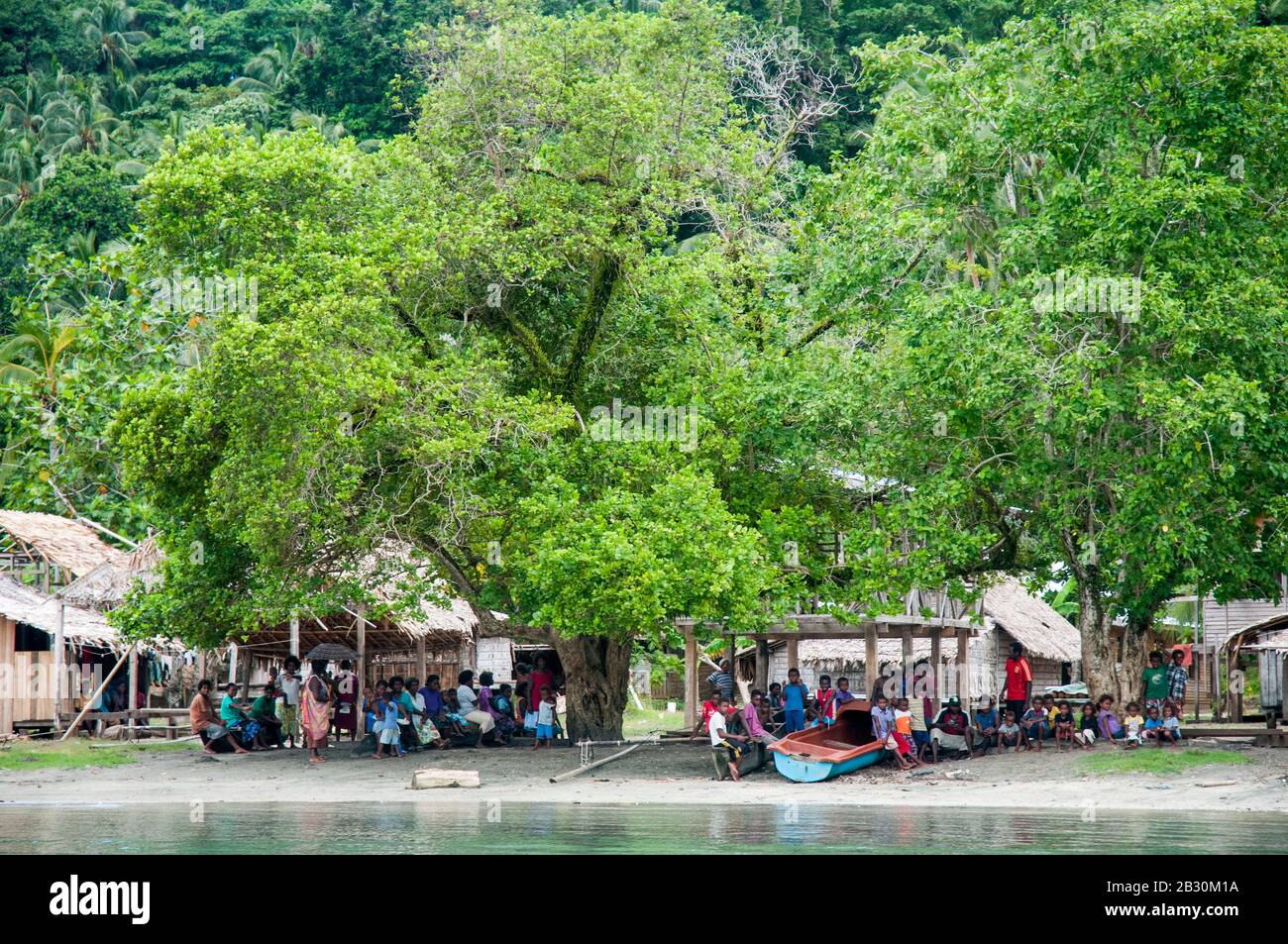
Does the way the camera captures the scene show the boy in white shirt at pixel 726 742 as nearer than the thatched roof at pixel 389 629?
Yes

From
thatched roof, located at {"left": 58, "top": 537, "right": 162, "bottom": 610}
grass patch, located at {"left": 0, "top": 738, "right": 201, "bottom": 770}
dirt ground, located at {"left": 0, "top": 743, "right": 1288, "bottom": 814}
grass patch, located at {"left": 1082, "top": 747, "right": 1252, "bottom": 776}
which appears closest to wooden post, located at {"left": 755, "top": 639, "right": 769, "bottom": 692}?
dirt ground, located at {"left": 0, "top": 743, "right": 1288, "bottom": 814}

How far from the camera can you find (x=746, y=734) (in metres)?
23.1

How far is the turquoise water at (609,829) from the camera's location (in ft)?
47.5

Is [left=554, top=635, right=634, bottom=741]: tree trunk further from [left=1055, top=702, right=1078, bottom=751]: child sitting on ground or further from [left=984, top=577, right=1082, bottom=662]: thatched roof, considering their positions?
[left=984, top=577, right=1082, bottom=662]: thatched roof

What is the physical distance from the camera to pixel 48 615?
29.5m

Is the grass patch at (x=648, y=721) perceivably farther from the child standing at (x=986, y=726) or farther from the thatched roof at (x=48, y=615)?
the thatched roof at (x=48, y=615)

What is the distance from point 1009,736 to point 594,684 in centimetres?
689

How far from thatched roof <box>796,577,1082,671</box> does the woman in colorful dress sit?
49.8ft

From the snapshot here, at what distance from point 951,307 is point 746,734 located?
6.98 meters

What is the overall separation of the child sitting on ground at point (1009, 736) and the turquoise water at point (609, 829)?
594 cm

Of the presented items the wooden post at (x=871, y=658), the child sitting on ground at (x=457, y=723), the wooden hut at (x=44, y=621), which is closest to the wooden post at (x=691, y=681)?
the wooden post at (x=871, y=658)
